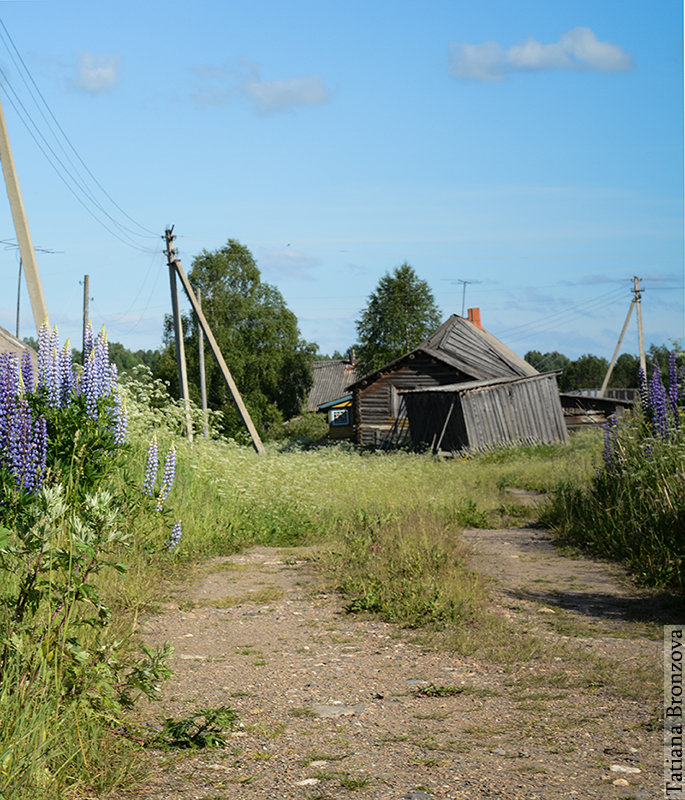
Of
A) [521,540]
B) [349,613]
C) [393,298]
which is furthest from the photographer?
[393,298]

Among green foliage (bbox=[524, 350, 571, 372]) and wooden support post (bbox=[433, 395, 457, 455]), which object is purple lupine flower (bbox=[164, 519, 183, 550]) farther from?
green foliage (bbox=[524, 350, 571, 372])

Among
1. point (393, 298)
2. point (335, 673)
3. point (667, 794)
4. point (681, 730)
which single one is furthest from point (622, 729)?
point (393, 298)

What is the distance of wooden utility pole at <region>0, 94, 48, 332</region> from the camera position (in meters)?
10.6

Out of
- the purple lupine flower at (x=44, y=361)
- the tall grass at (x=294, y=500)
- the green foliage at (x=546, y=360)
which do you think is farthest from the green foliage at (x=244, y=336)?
the green foliage at (x=546, y=360)

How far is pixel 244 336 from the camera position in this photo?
171 feet

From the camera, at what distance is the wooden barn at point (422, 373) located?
117ft

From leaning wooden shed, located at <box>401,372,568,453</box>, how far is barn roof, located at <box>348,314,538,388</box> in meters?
4.74

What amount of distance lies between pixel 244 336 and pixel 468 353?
19.7 m

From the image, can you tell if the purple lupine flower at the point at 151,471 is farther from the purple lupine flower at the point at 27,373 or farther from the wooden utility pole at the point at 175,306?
the wooden utility pole at the point at 175,306

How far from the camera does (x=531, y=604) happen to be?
6988 mm

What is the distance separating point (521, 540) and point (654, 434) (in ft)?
7.49

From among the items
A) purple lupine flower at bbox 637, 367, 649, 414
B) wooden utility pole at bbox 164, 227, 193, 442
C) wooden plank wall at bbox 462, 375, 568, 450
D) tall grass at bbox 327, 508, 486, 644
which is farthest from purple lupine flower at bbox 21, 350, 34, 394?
wooden plank wall at bbox 462, 375, 568, 450

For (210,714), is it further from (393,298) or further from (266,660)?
(393,298)

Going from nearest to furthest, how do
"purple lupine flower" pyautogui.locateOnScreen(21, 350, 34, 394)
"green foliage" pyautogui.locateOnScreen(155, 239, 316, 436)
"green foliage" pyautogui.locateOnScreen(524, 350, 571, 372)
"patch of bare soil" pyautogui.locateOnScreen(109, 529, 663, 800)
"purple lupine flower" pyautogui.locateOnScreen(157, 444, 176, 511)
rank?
"patch of bare soil" pyautogui.locateOnScreen(109, 529, 663, 800), "purple lupine flower" pyautogui.locateOnScreen(21, 350, 34, 394), "purple lupine flower" pyautogui.locateOnScreen(157, 444, 176, 511), "green foliage" pyautogui.locateOnScreen(155, 239, 316, 436), "green foliage" pyautogui.locateOnScreen(524, 350, 571, 372)
